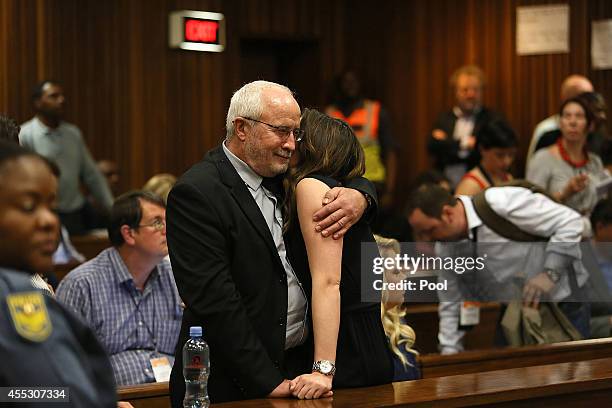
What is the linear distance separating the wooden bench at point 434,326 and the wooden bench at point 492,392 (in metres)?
1.56

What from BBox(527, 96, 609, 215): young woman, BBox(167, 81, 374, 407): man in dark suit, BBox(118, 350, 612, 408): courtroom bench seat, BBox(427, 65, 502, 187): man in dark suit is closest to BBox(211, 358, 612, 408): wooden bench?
BBox(118, 350, 612, 408): courtroom bench seat

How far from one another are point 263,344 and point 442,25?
22.1 ft

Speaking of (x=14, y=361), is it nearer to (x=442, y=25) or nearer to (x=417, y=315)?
(x=417, y=315)

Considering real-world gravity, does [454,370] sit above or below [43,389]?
below

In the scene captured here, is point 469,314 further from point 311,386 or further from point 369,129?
point 369,129

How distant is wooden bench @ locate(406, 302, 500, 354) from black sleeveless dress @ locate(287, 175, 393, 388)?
71.6 inches

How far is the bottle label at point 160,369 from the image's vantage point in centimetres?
429

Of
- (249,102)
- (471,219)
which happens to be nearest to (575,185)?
(471,219)

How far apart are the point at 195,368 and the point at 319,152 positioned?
737 mm

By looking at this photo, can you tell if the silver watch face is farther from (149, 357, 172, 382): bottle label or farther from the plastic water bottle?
(149, 357, 172, 382): bottle label

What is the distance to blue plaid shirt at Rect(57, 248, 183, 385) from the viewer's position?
4.32 m

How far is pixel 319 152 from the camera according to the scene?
10.6 ft

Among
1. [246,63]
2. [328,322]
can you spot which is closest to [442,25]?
[246,63]

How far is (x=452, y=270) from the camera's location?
4914 mm
